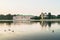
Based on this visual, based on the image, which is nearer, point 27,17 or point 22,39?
point 22,39

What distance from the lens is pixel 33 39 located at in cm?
1570

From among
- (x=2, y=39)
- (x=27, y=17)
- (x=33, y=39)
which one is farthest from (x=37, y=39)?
(x=27, y=17)

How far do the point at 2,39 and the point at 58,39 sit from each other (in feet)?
15.2

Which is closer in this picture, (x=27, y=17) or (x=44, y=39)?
(x=44, y=39)

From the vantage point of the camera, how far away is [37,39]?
15.7 meters

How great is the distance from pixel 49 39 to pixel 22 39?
218 centimetres

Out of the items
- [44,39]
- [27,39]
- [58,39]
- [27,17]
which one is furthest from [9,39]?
[27,17]

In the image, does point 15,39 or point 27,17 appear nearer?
point 15,39

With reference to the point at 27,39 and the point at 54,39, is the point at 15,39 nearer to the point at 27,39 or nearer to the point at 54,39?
the point at 27,39

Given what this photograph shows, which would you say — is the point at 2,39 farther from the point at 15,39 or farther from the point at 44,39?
the point at 44,39

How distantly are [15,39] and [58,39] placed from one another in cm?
348

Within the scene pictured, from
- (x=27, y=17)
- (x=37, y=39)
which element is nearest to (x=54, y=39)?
(x=37, y=39)

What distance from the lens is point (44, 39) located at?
15.6 metres

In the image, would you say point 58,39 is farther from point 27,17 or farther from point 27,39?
point 27,17
